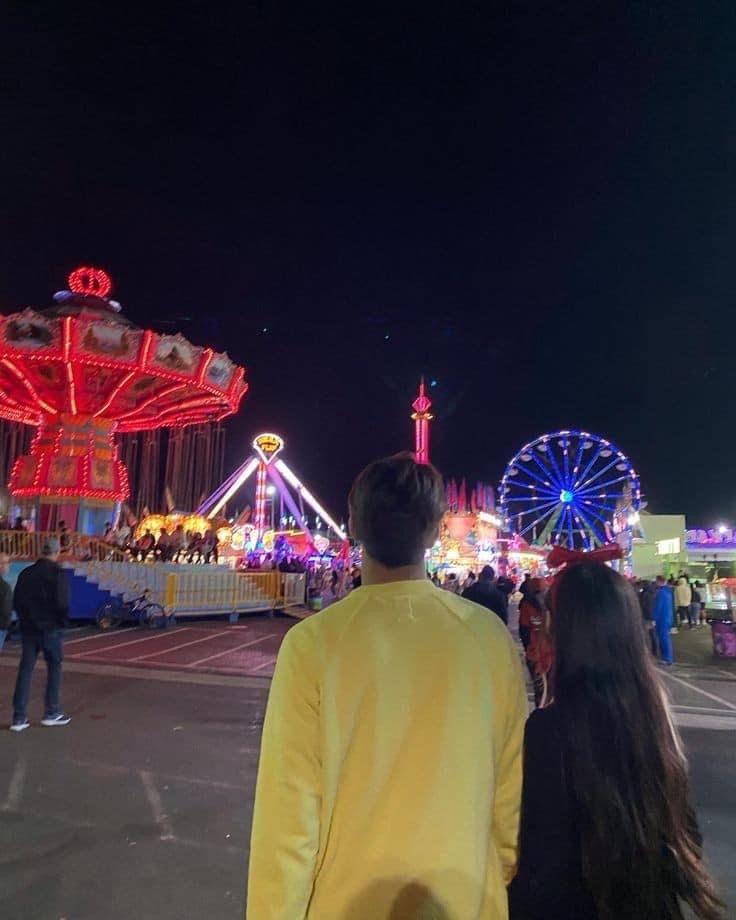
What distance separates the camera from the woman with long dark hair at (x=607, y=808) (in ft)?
5.04

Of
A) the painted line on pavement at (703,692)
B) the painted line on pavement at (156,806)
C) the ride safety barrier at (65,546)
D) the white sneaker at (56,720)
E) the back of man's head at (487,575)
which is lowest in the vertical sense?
the painted line on pavement at (703,692)

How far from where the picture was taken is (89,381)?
22250 mm

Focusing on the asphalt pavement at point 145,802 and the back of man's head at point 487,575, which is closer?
the asphalt pavement at point 145,802

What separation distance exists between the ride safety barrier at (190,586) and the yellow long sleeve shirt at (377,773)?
1630 cm

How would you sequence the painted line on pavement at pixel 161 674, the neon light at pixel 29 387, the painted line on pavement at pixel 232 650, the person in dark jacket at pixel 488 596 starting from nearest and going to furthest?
the person in dark jacket at pixel 488 596
the painted line on pavement at pixel 161 674
the painted line on pavement at pixel 232 650
the neon light at pixel 29 387

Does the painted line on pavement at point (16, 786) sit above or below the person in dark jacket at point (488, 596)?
below

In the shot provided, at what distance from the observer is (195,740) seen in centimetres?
609

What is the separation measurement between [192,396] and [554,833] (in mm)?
24183

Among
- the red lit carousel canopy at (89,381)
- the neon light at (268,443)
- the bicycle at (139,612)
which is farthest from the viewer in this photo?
the neon light at (268,443)

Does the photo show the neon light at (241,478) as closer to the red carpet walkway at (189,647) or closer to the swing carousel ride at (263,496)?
the swing carousel ride at (263,496)

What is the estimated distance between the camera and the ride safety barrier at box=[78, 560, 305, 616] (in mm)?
16891

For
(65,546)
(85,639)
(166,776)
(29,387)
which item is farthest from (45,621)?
(29,387)

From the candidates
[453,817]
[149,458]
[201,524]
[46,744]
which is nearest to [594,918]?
[453,817]

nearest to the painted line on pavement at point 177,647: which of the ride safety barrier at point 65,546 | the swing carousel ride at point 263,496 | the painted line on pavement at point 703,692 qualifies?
the ride safety barrier at point 65,546
